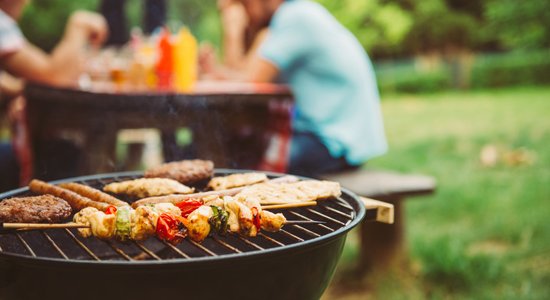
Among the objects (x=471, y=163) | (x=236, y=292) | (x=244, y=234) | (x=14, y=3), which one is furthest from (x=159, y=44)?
(x=471, y=163)

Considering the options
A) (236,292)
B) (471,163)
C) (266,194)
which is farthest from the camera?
(471,163)

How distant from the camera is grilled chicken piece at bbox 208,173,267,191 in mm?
2354

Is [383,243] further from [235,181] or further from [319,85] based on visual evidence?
[235,181]

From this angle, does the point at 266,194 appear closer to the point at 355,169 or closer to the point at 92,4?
the point at 355,169

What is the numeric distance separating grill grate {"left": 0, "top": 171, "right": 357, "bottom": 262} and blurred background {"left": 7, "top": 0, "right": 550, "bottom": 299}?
78.6 inches

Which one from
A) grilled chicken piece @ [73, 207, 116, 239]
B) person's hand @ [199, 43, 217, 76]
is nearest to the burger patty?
grilled chicken piece @ [73, 207, 116, 239]

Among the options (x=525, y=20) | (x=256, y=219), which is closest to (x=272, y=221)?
(x=256, y=219)

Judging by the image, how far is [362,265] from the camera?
14.5 ft

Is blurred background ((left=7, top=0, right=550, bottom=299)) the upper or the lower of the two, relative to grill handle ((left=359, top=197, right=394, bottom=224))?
lower

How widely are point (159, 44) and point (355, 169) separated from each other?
6.02 feet

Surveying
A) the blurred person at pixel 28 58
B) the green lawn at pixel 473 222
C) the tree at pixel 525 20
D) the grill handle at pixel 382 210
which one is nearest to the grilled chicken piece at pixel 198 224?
the grill handle at pixel 382 210

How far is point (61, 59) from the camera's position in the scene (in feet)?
15.3

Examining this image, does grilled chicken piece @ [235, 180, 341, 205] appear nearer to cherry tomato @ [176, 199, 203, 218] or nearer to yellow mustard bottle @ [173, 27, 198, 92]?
cherry tomato @ [176, 199, 203, 218]

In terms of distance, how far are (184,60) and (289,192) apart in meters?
2.56
